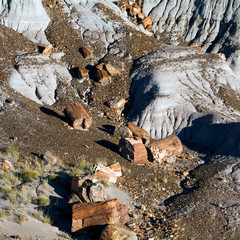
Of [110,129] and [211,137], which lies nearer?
[211,137]

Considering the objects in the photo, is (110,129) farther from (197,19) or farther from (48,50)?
(197,19)

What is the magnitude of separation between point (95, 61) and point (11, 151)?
10.0m

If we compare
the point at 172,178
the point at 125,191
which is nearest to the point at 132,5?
the point at 172,178

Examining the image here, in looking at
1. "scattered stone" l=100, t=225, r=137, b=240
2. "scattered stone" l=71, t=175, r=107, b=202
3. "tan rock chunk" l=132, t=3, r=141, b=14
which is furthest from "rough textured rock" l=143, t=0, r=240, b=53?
"scattered stone" l=100, t=225, r=137, b=240

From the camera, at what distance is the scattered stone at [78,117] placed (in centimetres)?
1666

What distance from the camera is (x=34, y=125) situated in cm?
1568

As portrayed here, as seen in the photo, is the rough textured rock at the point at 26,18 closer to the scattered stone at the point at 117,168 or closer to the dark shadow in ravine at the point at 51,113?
the dark shadow in ravine at the point at 51,113

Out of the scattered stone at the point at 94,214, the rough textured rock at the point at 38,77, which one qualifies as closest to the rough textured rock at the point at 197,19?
the rough textured rock at the point at 38,77

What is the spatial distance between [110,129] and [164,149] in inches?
121

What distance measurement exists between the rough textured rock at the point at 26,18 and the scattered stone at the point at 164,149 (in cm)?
1019

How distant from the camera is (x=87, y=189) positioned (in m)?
10.9

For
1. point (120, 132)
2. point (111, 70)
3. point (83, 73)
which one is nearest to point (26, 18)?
point (83, 73)

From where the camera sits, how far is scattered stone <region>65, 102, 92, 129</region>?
54.6 ft

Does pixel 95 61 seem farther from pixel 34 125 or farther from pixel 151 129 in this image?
pixel 34 125
